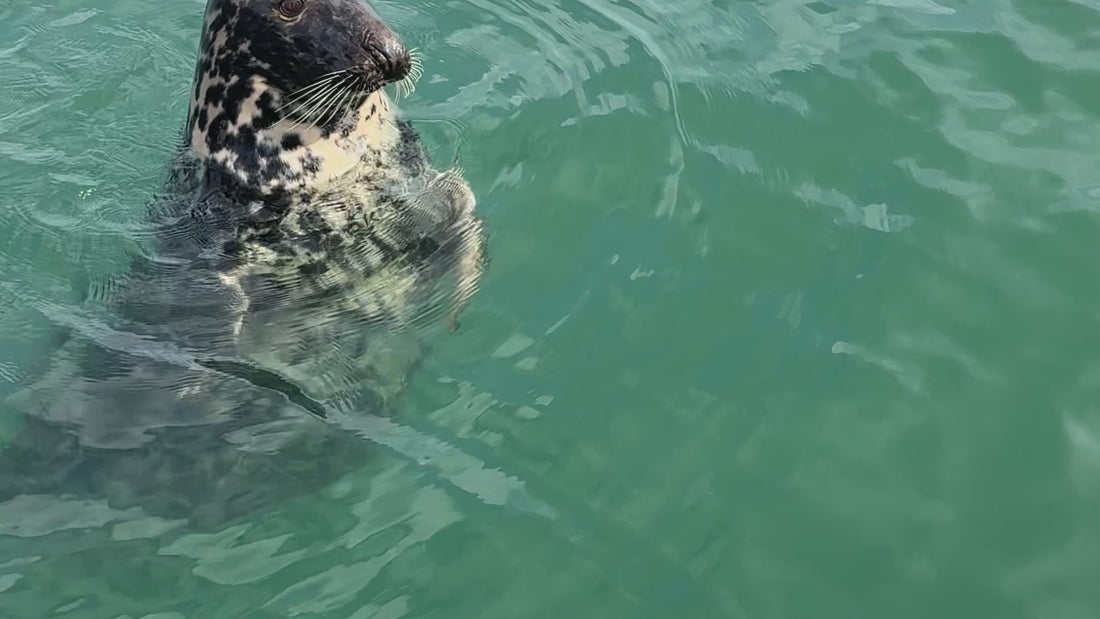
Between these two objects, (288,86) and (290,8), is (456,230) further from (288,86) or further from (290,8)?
(290,8)

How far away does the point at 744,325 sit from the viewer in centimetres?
546

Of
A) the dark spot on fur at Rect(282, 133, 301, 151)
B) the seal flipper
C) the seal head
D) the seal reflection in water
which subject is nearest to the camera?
the seal reflection in water

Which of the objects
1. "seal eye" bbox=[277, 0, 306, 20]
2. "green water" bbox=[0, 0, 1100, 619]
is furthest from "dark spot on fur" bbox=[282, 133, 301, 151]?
"green water" bbox=[0, 0, 1100, 619]

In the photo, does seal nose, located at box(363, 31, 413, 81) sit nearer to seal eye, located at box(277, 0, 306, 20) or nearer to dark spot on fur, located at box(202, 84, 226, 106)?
seal eye, located at box(277, 0, 306, 20)

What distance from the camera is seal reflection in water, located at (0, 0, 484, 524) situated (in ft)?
16.0

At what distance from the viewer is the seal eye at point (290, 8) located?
509 centimetres

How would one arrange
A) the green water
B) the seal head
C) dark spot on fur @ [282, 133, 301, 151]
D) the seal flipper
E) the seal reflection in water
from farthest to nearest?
the seal flipper → dark spot on fur @ [282, 133, 301, 151] → the seal head → the seal reflection in water → the green water

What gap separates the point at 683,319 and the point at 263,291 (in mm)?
1879

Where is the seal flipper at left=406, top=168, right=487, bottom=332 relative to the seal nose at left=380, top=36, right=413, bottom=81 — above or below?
below

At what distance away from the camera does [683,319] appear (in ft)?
17.9

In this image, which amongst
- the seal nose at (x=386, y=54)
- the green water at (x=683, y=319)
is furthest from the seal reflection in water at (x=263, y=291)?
the green water at (x=683, y=319)

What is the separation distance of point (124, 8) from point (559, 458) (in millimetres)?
4436

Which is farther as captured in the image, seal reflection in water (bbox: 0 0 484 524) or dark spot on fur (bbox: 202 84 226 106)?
dark spot on fur (bbox: 202 84 226 106)

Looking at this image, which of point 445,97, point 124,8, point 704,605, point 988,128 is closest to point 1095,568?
point 704,605
